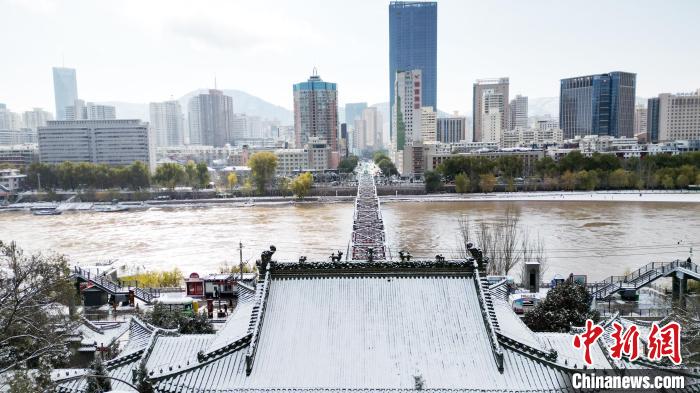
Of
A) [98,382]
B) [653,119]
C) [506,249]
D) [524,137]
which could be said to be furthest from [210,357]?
[653,119]

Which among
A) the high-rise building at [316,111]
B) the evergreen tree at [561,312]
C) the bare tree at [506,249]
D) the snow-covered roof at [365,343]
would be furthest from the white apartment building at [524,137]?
the snow-covered roof at [365,343]

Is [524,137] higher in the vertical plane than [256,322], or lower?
higher

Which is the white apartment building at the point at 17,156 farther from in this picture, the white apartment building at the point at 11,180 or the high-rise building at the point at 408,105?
the high-rise building at the point at 408,105

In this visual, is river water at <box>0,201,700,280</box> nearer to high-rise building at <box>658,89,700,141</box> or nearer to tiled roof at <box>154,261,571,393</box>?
tiled roof at <box>154,261,571,393</box>

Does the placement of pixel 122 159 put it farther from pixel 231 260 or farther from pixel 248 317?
pixel 248 317

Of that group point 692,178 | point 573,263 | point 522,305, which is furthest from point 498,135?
point 522,305

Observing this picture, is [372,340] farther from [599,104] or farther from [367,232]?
[599,104]
